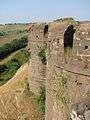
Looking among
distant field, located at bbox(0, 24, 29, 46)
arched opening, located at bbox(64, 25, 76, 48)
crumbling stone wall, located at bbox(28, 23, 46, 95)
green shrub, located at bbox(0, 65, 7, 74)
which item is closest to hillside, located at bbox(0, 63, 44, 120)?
crumbling stone wall, located at bbox(28, 23, 46, 95)

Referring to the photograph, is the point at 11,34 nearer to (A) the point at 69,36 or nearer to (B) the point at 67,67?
(A) the point at 69,36

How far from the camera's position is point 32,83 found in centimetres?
2002

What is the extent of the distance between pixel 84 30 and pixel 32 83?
30.6 ft

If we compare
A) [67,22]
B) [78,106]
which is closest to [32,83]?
[67,22]

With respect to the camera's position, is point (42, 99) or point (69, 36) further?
point (42, 99)

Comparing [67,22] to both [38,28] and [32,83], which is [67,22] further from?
[32,83]

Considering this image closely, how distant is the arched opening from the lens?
12655 mm

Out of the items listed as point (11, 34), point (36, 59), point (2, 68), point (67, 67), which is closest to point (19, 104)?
point (36, 59)

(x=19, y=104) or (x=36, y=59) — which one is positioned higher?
(x=36, y=59)

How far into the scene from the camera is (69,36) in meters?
12.8

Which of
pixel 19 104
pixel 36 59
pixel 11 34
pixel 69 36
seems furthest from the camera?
pixel 11 34

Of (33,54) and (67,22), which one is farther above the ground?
(67,22)

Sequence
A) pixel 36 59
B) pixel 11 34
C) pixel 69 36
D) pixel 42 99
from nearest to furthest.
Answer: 1. pixel 69 36
2. pixel 42 99
3. pixel 36 59
4. pixel 11 34

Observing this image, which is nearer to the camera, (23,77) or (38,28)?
(38,28)
